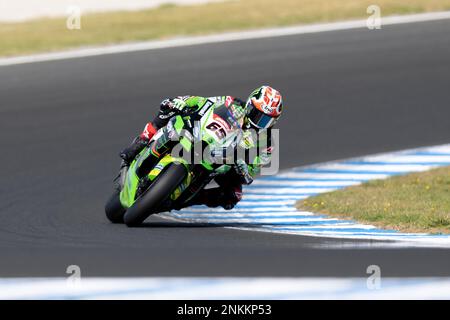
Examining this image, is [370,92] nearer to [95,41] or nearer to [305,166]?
[305,166]

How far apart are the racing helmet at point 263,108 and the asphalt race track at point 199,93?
1.02 metres

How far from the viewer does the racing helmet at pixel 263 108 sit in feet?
36.3

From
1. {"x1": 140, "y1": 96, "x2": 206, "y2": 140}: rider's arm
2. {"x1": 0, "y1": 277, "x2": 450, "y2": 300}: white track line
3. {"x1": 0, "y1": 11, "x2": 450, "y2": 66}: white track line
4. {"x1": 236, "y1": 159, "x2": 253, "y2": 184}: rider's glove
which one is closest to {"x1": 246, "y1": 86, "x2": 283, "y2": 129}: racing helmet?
{"x1": 236, "y1": 159, "x2": 253, "y2": 184}: rider's glove

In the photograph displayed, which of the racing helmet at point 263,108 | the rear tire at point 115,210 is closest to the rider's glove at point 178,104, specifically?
the racing helmet at point 263,108

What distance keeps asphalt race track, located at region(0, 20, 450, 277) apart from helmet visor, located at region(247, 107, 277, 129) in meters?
1.00

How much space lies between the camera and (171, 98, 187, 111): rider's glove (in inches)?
460

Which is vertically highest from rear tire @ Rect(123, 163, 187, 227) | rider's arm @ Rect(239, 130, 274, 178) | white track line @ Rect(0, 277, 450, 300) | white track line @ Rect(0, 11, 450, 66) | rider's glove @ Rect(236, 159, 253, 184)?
white track line @ Rect(0, 11, 450, 66)

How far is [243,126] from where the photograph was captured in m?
11.3

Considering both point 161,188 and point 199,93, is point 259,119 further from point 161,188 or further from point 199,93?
point 199,93

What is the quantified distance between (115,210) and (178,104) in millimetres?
1255

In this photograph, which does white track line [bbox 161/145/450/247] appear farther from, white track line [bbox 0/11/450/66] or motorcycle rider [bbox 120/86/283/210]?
white track line [bbox 0/11/450/66]

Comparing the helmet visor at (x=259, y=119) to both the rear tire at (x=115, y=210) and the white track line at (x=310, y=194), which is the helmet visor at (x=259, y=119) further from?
the rear tire at (x=115, y=210)

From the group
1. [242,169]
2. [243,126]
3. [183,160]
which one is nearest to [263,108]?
[243,126]

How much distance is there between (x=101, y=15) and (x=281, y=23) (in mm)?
3614
